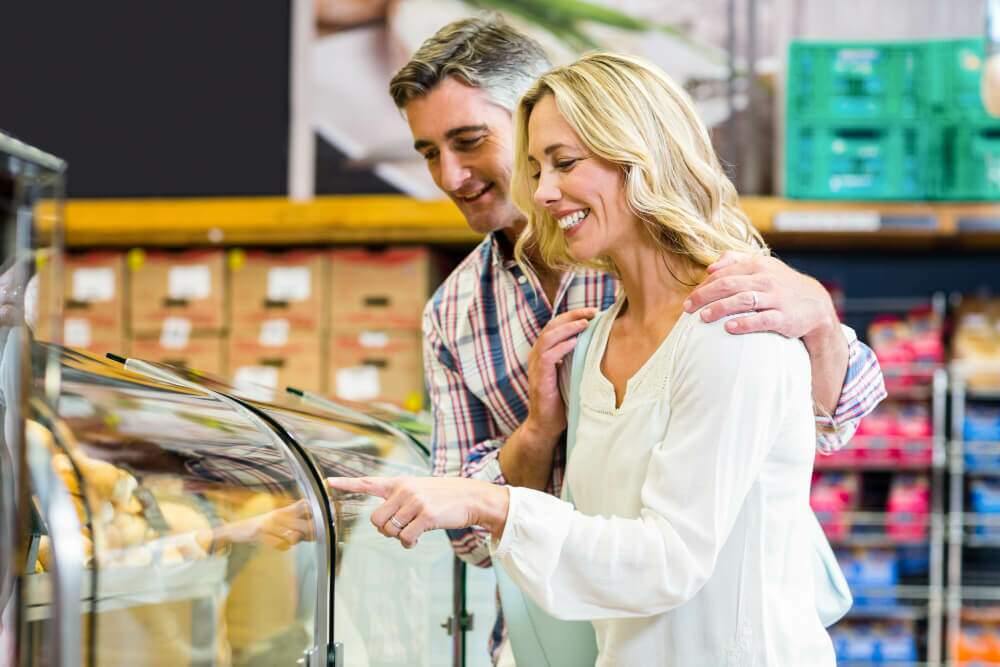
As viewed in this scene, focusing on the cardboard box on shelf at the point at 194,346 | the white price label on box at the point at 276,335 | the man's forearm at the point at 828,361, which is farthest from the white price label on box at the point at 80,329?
the man's forearm at the point at 828,361

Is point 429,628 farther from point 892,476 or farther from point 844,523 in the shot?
point 892,476

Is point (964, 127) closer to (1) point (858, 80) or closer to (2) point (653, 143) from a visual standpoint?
(1) point (858, 80)

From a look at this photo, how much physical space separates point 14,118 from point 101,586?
506 cm

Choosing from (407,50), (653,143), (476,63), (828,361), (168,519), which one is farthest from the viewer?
(407,50)

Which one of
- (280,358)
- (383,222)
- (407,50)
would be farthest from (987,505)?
(407,50)

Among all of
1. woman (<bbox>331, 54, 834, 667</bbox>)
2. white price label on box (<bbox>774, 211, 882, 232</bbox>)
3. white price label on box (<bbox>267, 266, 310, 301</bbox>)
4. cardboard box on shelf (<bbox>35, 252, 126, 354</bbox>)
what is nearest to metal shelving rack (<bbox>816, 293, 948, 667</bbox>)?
white price label on box (<bbox>774, 211, 882, 232</bbox>)

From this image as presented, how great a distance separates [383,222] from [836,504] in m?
2.28

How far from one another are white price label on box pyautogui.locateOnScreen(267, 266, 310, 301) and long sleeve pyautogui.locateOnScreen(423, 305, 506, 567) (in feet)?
9.81

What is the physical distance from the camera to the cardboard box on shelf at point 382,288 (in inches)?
188

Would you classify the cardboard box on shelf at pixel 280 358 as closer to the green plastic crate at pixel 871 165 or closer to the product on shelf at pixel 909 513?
the green plastic crate at pixel 871 165

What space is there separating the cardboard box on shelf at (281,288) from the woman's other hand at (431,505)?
12.0 feet

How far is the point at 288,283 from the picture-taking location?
4.88m

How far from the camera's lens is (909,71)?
4.68 meters

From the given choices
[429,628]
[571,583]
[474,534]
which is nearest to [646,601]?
[571,583]
